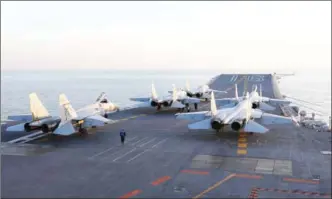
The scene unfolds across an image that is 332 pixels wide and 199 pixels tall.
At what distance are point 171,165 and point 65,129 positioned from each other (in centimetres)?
1010

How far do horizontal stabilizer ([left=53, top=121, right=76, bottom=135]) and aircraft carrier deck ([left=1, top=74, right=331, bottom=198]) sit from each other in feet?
3.00

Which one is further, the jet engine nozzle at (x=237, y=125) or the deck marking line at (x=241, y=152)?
the jet engine nozzle at (x=237, y=125)

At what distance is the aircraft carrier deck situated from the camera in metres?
16.1

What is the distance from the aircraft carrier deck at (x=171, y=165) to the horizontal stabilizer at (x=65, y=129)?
35.9 inches

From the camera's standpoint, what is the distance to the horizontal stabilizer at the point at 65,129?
25956 mm

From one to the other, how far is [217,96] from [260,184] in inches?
1741

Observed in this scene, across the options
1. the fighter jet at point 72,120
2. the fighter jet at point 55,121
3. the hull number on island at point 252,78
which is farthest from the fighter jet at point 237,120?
the hull number on island at point 252,78

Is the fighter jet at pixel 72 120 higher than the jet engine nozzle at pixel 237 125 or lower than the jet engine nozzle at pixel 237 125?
higher

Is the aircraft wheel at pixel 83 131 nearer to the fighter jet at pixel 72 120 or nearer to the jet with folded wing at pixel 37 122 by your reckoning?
the fighter jet at pixel 72 120

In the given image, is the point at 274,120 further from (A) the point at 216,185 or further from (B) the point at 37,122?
(B) the point at 37,122

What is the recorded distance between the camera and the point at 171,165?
20.2 metres

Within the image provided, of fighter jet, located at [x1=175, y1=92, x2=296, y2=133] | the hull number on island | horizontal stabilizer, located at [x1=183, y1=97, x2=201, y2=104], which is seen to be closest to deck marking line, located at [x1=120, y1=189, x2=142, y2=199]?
fighter jet, located at [x1=175, y1=92, x2=296, y2=133]

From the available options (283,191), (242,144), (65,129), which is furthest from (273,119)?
(65,129)

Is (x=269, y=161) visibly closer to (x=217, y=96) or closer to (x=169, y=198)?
(x=169, y=198)
